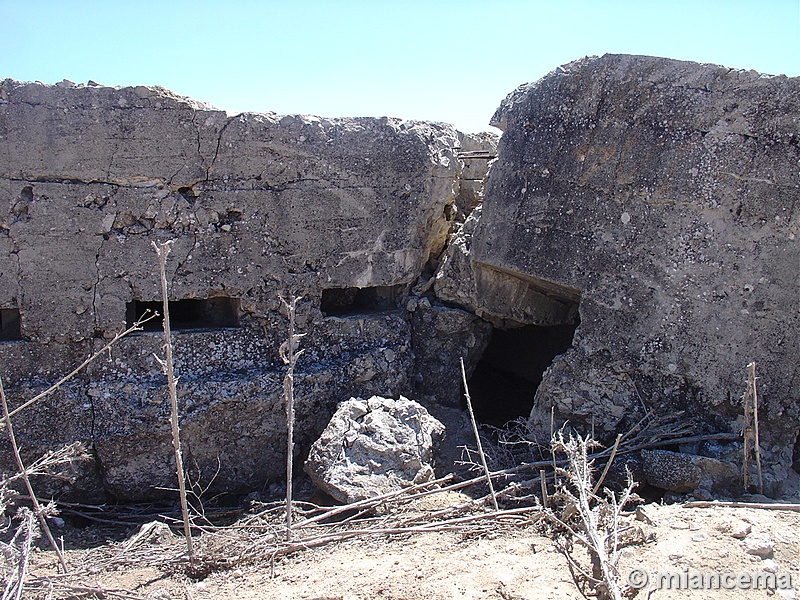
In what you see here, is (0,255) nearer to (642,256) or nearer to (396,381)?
(396,381)

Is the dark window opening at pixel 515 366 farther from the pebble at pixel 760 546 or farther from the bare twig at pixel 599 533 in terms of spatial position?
the pebble at pixel 760 546

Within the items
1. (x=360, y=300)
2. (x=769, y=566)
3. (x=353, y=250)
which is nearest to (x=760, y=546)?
(x=769, y=566)

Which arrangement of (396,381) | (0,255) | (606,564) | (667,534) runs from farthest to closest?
(396,381) → (0,255) → (667,534) → (606,564)

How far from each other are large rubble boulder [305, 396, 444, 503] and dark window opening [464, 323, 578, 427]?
145 cm

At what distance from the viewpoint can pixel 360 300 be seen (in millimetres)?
4949

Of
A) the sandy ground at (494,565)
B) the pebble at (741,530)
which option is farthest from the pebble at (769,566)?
the pebble at (741,530)

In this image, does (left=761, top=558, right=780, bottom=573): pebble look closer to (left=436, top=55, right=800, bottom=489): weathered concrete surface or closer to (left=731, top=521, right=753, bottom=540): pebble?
(left=731, top=521, right=753, bottom=540): pebble

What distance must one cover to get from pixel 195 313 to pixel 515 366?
2.90m

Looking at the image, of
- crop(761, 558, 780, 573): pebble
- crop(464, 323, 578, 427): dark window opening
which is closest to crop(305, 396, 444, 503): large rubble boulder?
crop(464, 323, 578, 427): dark window opening

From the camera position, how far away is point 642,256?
3.92 metres

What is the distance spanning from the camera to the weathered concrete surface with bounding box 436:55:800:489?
3682 millimetres

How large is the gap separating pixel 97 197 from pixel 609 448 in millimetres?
3184

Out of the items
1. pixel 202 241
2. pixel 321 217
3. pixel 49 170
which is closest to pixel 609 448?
pixel 321 217

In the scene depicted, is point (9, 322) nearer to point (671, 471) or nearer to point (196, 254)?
point (196, 254)
